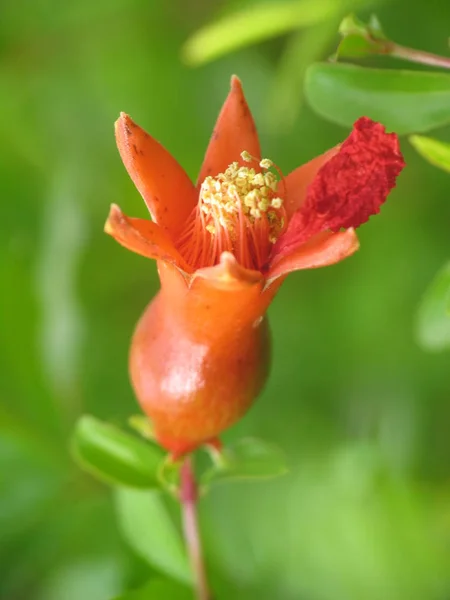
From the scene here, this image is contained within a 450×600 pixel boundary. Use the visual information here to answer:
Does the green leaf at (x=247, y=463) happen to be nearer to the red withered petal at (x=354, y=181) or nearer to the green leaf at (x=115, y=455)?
the green leaf at (x=115, y=455)

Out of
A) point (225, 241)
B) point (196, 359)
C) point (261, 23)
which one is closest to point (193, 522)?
point (196, 359)

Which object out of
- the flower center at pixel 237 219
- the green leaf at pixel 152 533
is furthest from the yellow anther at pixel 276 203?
the green leaf at pixel 152 533

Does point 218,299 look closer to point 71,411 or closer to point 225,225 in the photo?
point 225,225

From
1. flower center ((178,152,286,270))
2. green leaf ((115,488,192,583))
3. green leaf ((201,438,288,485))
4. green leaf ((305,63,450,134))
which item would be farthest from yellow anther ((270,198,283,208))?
green leaf ((115,488,192,583))

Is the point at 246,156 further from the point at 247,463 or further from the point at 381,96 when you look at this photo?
the point at 247,463

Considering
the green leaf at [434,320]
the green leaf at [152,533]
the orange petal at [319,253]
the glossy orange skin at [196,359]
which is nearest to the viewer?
the orange petal at [319,253]

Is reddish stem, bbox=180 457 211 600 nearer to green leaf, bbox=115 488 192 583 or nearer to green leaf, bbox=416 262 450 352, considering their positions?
green leaf, bbox=115 488 192 583
